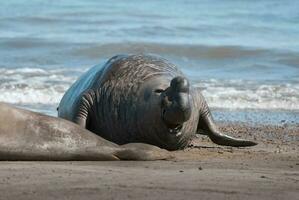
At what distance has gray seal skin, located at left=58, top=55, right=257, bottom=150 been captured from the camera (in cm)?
753

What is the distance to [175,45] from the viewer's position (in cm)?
1903

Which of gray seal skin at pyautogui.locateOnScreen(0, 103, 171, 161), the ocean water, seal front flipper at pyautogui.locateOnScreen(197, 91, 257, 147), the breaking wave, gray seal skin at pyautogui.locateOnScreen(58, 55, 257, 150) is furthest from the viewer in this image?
the ocean water

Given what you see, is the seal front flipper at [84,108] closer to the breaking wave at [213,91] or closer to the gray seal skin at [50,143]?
the gray seal skin at [50,143]

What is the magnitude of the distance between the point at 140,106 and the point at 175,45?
11235mm

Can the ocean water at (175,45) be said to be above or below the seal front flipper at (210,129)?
below

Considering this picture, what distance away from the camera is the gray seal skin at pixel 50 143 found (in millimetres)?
6836

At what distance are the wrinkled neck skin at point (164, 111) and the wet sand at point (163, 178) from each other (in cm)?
20

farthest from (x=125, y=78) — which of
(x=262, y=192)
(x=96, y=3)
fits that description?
(x=96, y=3)

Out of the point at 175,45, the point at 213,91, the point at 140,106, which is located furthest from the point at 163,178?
the point at 175,45

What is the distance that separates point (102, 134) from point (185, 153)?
754 millimetres

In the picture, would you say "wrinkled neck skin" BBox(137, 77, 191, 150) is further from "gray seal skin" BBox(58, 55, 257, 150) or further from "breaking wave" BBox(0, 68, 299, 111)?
"breaking wave" BBox(0, 68, 299, 111)

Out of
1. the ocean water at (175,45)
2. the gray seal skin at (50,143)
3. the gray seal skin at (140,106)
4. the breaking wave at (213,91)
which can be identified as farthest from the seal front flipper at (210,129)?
the breaking wave at (213,91)

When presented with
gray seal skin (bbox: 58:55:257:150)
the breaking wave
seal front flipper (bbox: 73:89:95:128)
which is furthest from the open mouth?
the breaking wave

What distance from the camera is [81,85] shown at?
8.64m
